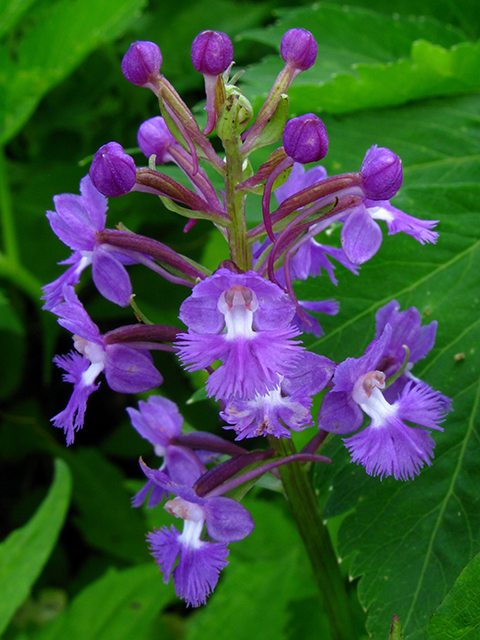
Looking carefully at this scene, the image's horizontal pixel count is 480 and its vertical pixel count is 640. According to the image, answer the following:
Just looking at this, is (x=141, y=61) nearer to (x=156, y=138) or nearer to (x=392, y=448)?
(x=156, y=138)

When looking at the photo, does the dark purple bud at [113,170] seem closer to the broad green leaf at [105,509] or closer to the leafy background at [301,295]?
the leafy background at [301,295]

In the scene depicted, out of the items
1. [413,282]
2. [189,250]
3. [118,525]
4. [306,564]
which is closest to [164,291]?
[189,250]

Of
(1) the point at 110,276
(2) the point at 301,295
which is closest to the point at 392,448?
(2) the point at 301,295

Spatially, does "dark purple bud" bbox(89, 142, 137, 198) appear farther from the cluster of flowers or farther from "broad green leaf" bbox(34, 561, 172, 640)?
"broad green leaf" bbox(34, 561, 172, 640)

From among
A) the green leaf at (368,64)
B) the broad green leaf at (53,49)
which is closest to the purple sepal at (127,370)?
the green leaf at (368,64)

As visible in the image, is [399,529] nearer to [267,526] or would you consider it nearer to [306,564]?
[306,564]

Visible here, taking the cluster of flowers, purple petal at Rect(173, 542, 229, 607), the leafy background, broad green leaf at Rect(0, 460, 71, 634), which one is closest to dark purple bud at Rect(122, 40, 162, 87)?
the cluster of flowers
